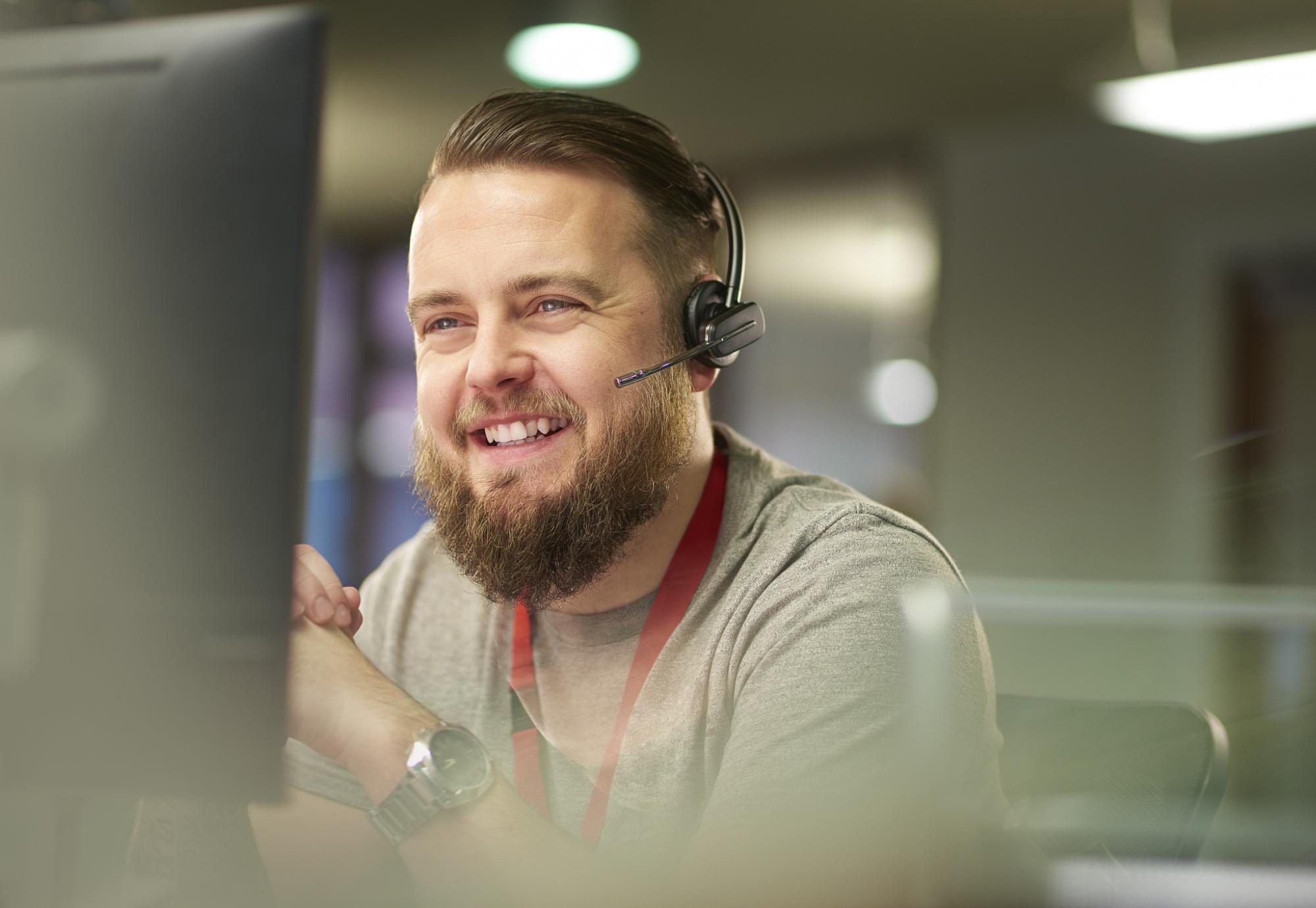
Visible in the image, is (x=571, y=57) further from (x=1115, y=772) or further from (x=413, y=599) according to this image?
(x=1115, y=772)

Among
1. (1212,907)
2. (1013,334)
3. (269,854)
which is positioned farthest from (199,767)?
(1013,334)

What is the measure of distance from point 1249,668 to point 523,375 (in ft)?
2.52

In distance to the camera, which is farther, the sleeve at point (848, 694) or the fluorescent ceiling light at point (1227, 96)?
the fluorescent ceiling light at point (1227, 96)

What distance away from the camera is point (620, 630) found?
2.66 ft

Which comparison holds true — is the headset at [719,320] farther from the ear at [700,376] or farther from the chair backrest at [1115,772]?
the chair backrest at [1115,772]

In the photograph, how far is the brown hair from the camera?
754mm

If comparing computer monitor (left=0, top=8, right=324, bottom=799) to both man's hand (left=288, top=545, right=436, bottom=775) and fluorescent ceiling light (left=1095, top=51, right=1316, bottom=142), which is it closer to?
man's hand (left=288, top=545, right=436, bottom=775)

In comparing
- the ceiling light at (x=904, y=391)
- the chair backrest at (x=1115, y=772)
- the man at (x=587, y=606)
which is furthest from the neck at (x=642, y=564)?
the ceiling light at (x=904, y=391)

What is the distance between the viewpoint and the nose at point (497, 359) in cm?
74

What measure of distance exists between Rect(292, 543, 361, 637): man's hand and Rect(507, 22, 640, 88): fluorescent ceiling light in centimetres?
37

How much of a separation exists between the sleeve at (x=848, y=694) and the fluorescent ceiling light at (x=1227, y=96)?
1.84m

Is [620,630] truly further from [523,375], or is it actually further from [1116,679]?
[1116,679]

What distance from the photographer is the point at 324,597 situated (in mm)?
749

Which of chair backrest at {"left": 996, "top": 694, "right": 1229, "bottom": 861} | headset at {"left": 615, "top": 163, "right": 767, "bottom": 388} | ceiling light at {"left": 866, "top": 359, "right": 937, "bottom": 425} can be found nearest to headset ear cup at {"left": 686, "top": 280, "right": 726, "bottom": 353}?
headset at {"left": 615, "top": 163, "right": 767, "bottom": 388}
